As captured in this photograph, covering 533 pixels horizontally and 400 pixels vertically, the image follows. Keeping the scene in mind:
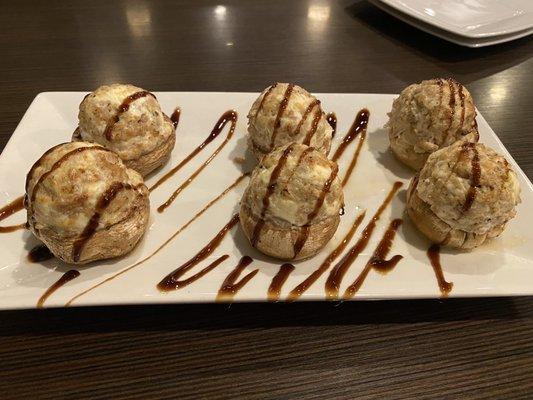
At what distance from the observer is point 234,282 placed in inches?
70.4

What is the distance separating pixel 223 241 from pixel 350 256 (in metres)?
0.60

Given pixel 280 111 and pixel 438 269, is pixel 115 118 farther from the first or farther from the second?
pixel 438 269

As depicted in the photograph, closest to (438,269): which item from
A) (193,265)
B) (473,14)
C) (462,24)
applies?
(193,265)

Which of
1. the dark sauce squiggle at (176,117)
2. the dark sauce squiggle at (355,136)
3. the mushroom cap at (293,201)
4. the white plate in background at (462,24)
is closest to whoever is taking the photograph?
the mushroom cap at (293,201)

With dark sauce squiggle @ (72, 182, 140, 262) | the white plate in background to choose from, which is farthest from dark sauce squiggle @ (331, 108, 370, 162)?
the white plate in background

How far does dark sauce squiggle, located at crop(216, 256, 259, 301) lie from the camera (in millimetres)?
1707

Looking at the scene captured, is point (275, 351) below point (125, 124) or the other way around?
below

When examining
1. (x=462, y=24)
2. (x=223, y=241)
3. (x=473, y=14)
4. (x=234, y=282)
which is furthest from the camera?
(x=473, y=14)

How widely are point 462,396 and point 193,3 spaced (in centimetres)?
415

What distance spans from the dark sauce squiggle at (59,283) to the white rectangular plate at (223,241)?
2 centimetres

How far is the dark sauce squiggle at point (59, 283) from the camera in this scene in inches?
65.0

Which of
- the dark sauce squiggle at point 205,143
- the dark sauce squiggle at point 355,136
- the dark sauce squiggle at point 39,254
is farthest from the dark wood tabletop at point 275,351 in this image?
the dark sauce squiggle at point 355,136

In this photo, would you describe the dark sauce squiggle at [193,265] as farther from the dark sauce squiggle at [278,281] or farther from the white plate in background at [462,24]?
the white plate in background at [462,24]

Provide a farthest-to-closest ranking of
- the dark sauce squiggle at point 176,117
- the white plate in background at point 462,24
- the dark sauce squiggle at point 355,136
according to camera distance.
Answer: the white plate in background at point 462,24
the dark sauce squiggle at point 176,117
the dark sauce squiggle at point 355,136
